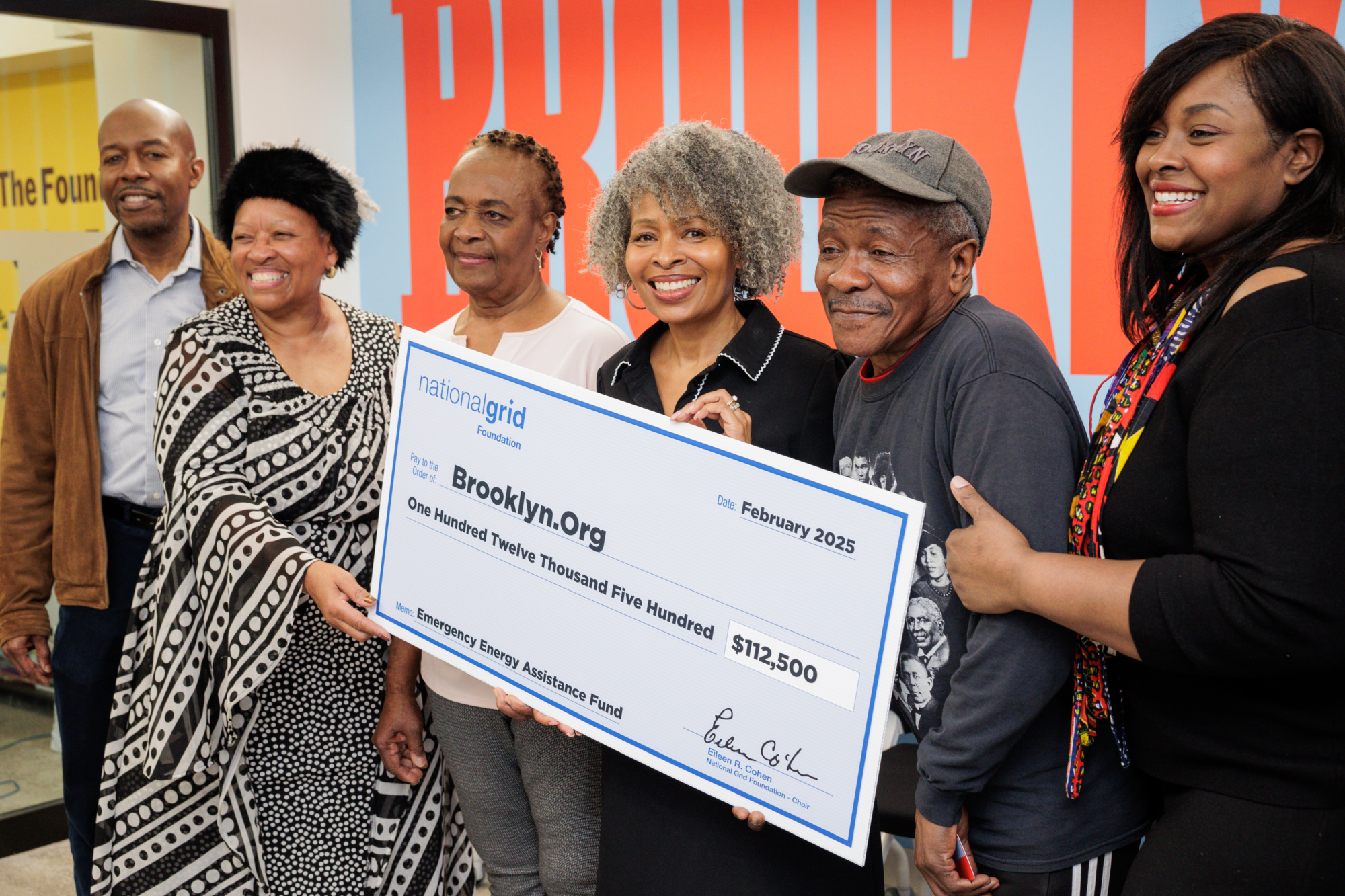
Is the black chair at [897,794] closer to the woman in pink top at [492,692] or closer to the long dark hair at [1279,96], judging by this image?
the woman in pink top at [492,692]

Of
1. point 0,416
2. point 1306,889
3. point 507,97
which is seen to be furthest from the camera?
point 507,97

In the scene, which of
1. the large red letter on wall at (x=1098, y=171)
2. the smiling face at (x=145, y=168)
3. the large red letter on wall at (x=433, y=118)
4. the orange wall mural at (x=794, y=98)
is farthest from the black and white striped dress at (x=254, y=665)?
the large red letter on wall at (x=433, y=118)

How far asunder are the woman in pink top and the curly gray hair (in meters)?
0.35

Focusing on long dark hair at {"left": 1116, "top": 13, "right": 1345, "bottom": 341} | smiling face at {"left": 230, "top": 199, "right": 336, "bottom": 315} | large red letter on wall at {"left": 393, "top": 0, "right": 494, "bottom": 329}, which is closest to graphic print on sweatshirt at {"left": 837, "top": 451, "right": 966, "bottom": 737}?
long dark hair at {"left": 1116, "top": 13, "right": 1345, "bottom": 341}

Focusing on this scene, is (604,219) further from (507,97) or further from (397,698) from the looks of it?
(507,97)

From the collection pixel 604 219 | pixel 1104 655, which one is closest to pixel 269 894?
pixel 604 219

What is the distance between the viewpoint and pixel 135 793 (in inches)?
84.6

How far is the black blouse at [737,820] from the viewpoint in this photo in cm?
150

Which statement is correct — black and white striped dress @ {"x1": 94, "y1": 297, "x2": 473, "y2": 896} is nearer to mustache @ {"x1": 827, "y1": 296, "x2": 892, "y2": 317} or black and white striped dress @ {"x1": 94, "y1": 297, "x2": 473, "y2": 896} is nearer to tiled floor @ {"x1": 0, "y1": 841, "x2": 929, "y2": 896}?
tiled floor @ {"x1": 0, "y1": 841, "x2": 929, "y2": 896}

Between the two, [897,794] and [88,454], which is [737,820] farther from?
[88,454]

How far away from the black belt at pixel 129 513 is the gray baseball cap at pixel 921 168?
6.67 feet

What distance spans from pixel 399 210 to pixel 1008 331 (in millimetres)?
3674

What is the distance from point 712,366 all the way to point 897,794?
1.00m

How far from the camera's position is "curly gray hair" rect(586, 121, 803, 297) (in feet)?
5.61
